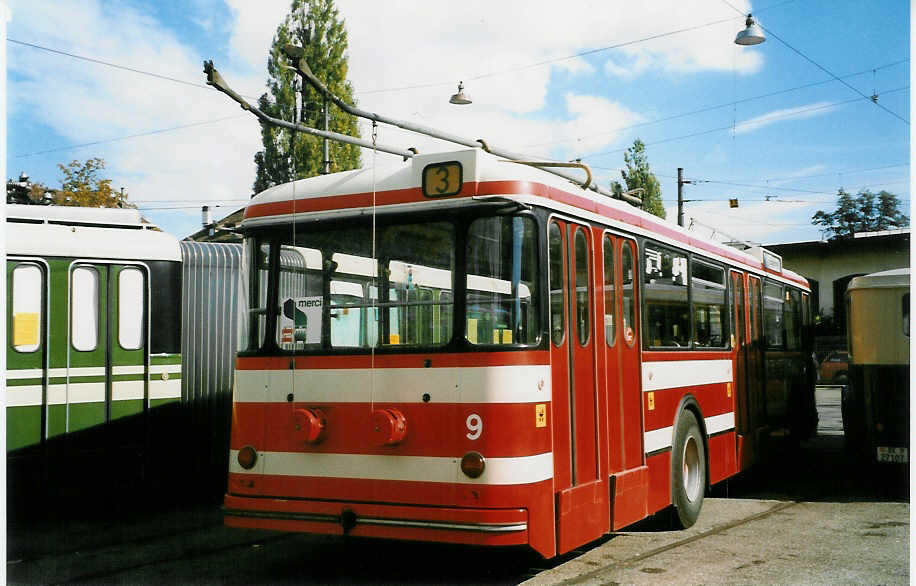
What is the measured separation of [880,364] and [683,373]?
9.21ft

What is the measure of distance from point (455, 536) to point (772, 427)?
295 inches

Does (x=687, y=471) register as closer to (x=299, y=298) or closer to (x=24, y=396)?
(x=299, y=298)

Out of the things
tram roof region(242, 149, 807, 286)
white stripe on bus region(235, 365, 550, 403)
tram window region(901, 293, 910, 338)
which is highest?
tram roof region(242, 149, 807, 286)

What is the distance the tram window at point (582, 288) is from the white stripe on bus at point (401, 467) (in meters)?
1.07

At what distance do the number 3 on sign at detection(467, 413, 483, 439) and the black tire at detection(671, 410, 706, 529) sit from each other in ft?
10.2

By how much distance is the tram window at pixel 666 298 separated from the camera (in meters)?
8.31

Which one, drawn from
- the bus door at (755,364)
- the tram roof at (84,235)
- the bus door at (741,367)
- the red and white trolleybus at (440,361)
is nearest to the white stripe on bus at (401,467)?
the red and white trolleybus at (440,361)

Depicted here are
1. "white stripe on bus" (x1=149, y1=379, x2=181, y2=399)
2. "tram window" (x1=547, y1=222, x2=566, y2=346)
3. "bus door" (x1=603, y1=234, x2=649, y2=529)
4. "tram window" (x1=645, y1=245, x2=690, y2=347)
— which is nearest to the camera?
"tram window" (x1=547, y1=222, x2=566, y2=346)

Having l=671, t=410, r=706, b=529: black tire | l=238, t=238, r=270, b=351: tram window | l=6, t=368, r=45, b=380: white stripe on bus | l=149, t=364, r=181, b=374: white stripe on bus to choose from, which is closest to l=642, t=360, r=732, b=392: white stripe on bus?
l=671, t=410, r=706, b=529: black tire

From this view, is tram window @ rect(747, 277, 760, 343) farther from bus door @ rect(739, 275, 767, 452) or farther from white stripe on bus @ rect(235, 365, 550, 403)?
white stripe on bus @ rect(235, 365, 550, 403)

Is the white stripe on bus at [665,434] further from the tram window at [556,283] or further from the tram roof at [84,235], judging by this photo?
the tram roof at [84,235]

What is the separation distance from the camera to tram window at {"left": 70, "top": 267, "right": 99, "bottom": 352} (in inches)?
379

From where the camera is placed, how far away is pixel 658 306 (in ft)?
27.8

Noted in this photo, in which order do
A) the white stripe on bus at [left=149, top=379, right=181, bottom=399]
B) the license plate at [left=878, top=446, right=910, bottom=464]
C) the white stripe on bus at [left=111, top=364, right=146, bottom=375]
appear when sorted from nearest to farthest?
the white stripe on bus at [left=111, top=364, right=146, bottom=375] → the license plate at [left=878, top=446, right=910, bottom=464] → the white stripe on bus at [left=149, top=379, right=181, bottom=399]
